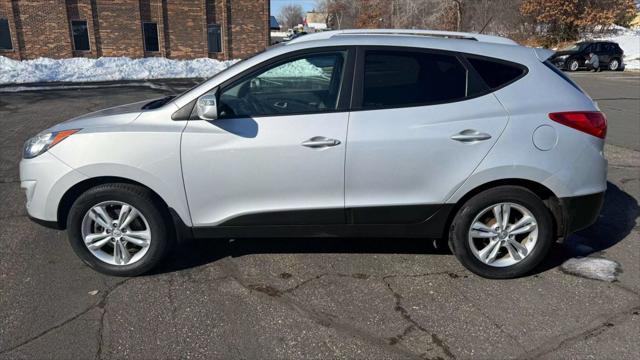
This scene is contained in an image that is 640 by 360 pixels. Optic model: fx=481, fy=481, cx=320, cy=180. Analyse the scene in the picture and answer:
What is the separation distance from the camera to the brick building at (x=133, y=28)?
2478cm

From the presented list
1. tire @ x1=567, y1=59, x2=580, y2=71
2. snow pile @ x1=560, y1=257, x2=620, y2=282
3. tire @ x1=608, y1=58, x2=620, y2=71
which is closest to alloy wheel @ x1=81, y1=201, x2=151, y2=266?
snow pile @ x1=560, y1=257, x2=620, y2=282

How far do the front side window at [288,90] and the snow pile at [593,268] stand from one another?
232 centimetres

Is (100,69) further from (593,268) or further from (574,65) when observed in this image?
(574,65)

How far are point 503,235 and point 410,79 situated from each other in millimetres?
1356

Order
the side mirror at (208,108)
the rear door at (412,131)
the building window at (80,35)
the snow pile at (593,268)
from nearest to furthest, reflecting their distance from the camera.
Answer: the side mirror at (208,108), the rear door at (412,131), the snow pile at (593,268), the building window at (80,35)

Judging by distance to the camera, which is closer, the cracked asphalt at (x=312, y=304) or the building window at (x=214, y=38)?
the cracked asphalt at (x=312, y=304)

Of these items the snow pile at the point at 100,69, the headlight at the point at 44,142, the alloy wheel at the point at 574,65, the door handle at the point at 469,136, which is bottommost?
the snow pile at the point at 100,69

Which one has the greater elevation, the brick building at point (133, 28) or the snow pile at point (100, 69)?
the brick building at point (133, 28)

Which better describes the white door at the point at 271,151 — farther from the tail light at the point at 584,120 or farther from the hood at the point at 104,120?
the tail light at the point at 584,120

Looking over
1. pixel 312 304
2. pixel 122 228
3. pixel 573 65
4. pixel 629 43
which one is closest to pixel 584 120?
pixel 312 304

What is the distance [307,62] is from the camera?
359 centimetres

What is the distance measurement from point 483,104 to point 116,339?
9.45 ft

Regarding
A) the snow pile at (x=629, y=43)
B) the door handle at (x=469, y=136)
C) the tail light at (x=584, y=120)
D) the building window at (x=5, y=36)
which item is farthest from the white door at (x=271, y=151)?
the snow pile at (x=629, y=43)

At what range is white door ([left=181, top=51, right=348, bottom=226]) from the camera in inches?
132
